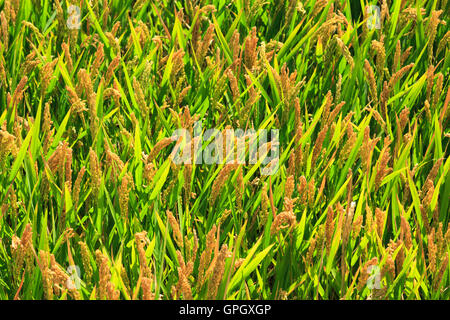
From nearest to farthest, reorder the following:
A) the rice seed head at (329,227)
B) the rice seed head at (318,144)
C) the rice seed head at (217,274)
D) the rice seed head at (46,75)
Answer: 1. the rice seed head at (217,274)
2. the rice seed head at (329,227)
3. the rice seed head at (318,144)
4. the rice seed head at (46,75)

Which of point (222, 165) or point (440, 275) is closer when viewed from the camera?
A: point (440, 275)

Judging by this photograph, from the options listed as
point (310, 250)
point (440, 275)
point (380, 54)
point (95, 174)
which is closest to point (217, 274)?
point (310, 250)

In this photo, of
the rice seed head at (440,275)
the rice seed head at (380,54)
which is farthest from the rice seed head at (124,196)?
the rice seed head at (380,54)

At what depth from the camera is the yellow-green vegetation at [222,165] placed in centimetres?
117

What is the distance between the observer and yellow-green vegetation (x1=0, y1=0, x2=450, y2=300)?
117cm

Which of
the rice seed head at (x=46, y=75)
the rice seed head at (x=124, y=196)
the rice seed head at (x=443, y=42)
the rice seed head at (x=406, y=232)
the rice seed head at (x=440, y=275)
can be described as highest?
the rice seed head at (x=443, y=42)

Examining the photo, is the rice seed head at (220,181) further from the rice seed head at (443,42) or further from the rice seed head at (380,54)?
the rice seed head at (443,42)

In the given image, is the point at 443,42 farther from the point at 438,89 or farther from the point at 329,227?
the point at 329,227

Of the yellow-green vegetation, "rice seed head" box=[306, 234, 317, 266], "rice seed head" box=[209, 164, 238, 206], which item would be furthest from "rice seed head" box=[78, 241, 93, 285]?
"rice seed head" box=[306, 234, 317, 266]

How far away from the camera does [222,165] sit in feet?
4.39

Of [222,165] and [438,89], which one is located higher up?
[438,89]

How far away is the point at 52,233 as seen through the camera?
128 centimetres

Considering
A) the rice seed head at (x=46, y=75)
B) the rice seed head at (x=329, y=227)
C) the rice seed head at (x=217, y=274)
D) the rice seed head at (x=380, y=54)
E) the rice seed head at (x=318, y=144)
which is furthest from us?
the rice seed head at (x=380, y=54)
